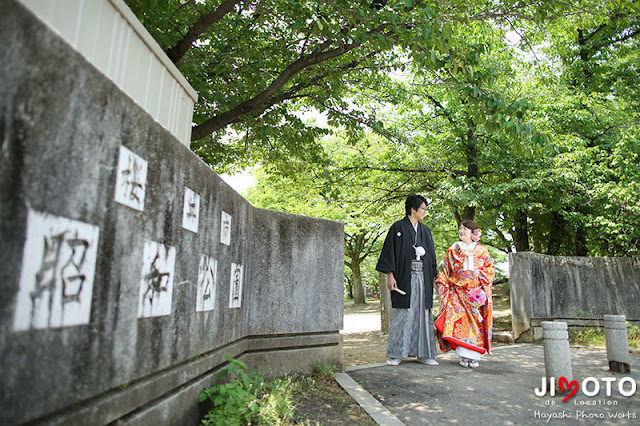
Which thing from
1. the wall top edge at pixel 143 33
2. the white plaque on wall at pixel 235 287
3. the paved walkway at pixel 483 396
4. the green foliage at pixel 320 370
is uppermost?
the wall top edge at pixel 143 33

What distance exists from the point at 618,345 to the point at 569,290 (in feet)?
13.5

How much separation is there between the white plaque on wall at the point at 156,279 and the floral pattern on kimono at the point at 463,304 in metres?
4.24

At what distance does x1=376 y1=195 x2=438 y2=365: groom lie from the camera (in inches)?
216

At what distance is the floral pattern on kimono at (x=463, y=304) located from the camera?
544 centimetres

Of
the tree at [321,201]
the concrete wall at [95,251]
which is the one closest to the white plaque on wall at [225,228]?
the concrete wall at [95,251]

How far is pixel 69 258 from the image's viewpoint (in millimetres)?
1479

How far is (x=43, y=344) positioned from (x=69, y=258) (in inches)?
11.7

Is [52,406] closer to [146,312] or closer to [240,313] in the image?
[146,312]

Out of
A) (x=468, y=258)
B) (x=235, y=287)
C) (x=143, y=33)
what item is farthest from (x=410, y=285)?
(x=143, y=33)

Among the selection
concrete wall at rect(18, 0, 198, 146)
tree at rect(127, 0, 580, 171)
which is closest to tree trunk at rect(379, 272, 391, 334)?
tree at rect(127, 0, 580, 171)

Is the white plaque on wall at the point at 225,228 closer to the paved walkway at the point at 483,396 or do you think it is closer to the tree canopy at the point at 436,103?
the paved walkway at the point at 483,396

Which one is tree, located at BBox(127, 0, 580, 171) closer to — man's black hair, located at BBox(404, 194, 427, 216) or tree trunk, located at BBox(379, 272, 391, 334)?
man's black hair, located at BBox(404, 194, 427, 216)

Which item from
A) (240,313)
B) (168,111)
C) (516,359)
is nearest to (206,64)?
(168,111)

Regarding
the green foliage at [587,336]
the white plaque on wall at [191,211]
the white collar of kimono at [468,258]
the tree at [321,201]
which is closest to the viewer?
Result: the white plaque on wall at [191,211]
